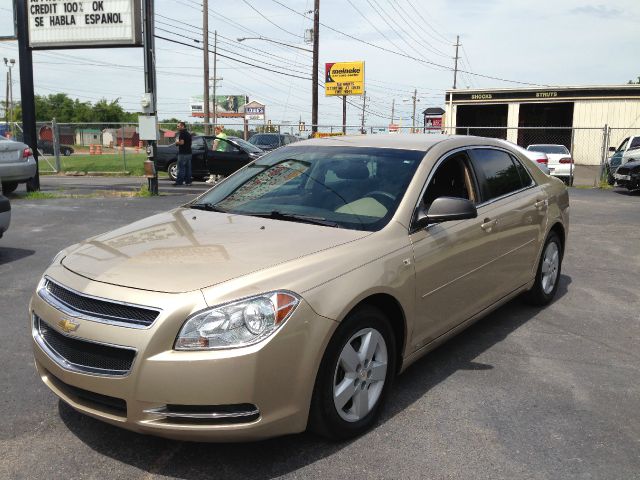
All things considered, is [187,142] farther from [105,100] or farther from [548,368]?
[105,100]

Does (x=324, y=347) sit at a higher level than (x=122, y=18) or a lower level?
lower

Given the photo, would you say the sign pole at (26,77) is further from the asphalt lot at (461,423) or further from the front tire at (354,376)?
the front tire at (354,376)

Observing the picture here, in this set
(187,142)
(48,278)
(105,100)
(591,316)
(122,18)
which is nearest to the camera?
(48,278)

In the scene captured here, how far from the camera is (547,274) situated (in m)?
5.75

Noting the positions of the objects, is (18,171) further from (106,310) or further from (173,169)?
(106,310)

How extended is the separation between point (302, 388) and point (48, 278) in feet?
5.00

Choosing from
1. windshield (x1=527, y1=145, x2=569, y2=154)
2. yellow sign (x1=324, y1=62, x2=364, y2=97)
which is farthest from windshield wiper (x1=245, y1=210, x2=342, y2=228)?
yellow sign (x1=324, y1=62, x2=364, y2=97)

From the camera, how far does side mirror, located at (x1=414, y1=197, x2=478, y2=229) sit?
12.1 feet

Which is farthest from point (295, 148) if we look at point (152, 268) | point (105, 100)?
point (105, 100)

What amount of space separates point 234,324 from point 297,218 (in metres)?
1.21

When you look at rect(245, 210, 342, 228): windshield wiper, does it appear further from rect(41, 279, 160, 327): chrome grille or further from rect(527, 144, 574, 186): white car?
rect(527, 144, 574, 186): white car

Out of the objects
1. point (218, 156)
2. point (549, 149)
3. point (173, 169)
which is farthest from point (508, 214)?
point (549, 149)

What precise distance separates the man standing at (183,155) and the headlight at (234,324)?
49.2 feet

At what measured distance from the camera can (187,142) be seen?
17250 mm
